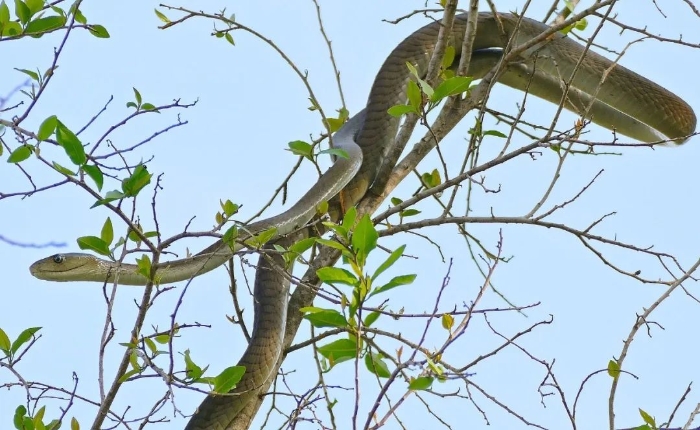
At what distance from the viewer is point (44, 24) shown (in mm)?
2928

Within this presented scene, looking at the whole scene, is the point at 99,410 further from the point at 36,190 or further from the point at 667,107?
the point at 667,107

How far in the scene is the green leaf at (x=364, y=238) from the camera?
92.5 inches


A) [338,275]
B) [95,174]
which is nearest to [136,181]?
[95,174]

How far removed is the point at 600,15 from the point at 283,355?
1903mm

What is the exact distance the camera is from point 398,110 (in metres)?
3.10

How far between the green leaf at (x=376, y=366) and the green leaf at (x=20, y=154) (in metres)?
1.14

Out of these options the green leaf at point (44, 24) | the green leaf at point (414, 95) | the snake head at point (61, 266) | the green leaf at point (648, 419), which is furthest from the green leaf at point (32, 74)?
the green leaf at point (648, 419)

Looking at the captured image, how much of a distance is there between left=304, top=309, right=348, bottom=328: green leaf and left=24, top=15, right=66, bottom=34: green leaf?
1.37 m

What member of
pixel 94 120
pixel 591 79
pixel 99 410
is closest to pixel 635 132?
pixel 591 79

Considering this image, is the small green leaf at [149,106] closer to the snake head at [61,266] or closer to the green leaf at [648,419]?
the snake head at [61,266]

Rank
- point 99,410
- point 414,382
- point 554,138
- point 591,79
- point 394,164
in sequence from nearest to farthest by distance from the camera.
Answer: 1. point 414,382
2. point 99,410
3. point 554,138
4. point 394,164
5. point 591,79

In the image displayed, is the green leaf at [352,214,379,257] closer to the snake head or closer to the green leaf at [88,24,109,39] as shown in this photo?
the green leaf at [88,24,109,39]

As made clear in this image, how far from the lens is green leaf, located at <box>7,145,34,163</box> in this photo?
2.62 meters

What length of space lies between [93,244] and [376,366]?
0.93 m
